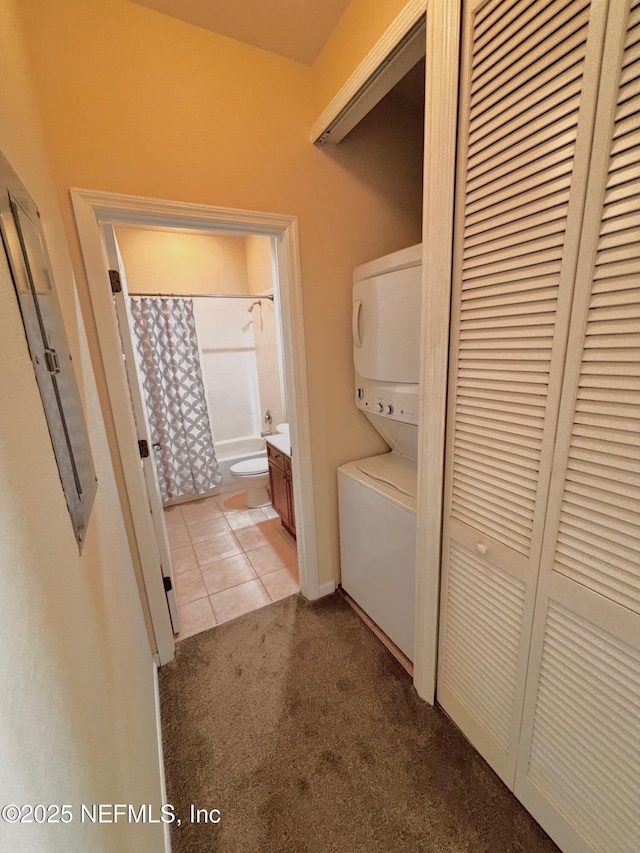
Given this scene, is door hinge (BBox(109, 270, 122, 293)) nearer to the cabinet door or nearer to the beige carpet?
the cabinet door

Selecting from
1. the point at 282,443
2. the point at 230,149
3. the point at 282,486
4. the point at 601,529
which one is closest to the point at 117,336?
the point at 230,149

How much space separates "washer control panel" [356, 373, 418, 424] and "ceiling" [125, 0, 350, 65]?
1.43m

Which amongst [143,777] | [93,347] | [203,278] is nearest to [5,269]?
[93,347]

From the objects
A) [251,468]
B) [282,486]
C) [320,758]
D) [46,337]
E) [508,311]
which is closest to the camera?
[46,337]

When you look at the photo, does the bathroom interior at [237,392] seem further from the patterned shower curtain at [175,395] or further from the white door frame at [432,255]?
the white door frame at [432,255]

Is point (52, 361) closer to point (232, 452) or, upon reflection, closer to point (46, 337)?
point (46, 337)

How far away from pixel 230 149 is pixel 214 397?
8.26 feet

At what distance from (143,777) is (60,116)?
82.1 inches

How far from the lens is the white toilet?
10.2ft

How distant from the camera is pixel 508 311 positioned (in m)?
0.92

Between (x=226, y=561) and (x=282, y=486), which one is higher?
(x=282, y=486)

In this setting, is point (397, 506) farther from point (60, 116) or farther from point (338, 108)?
point (60, 116)

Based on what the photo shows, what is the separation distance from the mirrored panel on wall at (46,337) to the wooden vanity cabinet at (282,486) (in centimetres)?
166

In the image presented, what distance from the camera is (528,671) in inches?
39.1
